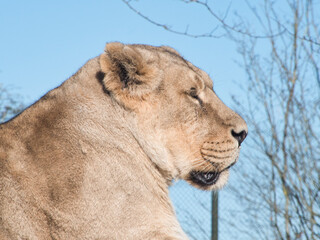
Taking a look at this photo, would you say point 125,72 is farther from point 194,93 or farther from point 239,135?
point 239,135

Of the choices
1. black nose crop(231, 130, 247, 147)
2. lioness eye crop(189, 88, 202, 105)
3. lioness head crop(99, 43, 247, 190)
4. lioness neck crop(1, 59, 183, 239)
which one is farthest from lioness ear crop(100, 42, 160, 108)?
black nose crop(231, 130, 247, 147)

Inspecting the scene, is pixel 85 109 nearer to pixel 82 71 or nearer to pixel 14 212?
pixel 82 71

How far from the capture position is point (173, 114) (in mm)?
4234

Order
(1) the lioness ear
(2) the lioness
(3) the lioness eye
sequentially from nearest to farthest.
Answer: (2) the lioness, (1) the lioness ear, (3) the lioness eye

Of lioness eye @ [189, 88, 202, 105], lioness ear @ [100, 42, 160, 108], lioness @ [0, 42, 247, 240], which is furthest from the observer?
lioness eye @ [189, 88, 202, 105]

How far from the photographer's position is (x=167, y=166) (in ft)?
13.9

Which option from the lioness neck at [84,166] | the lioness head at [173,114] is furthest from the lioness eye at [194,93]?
the lioness neck at [84,166]

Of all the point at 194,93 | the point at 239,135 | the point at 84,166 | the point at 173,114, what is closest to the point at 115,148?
the point at 84,166

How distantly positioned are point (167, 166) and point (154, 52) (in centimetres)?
93

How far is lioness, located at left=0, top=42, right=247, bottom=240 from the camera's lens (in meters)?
3.66

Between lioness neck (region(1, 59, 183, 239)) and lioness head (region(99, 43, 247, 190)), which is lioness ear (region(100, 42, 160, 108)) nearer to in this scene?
lioness head (region(99, 43, 247, 190))

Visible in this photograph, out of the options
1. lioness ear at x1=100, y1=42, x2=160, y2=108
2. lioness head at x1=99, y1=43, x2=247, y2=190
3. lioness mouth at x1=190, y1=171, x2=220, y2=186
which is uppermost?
lioness ear at x1=100, y1=42, x2=160, y2=108

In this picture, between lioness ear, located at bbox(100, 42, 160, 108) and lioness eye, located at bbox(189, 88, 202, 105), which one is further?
lioness eye, located at bbox(189, 88, 202, 105)

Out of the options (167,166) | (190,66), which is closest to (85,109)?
(167,166)
